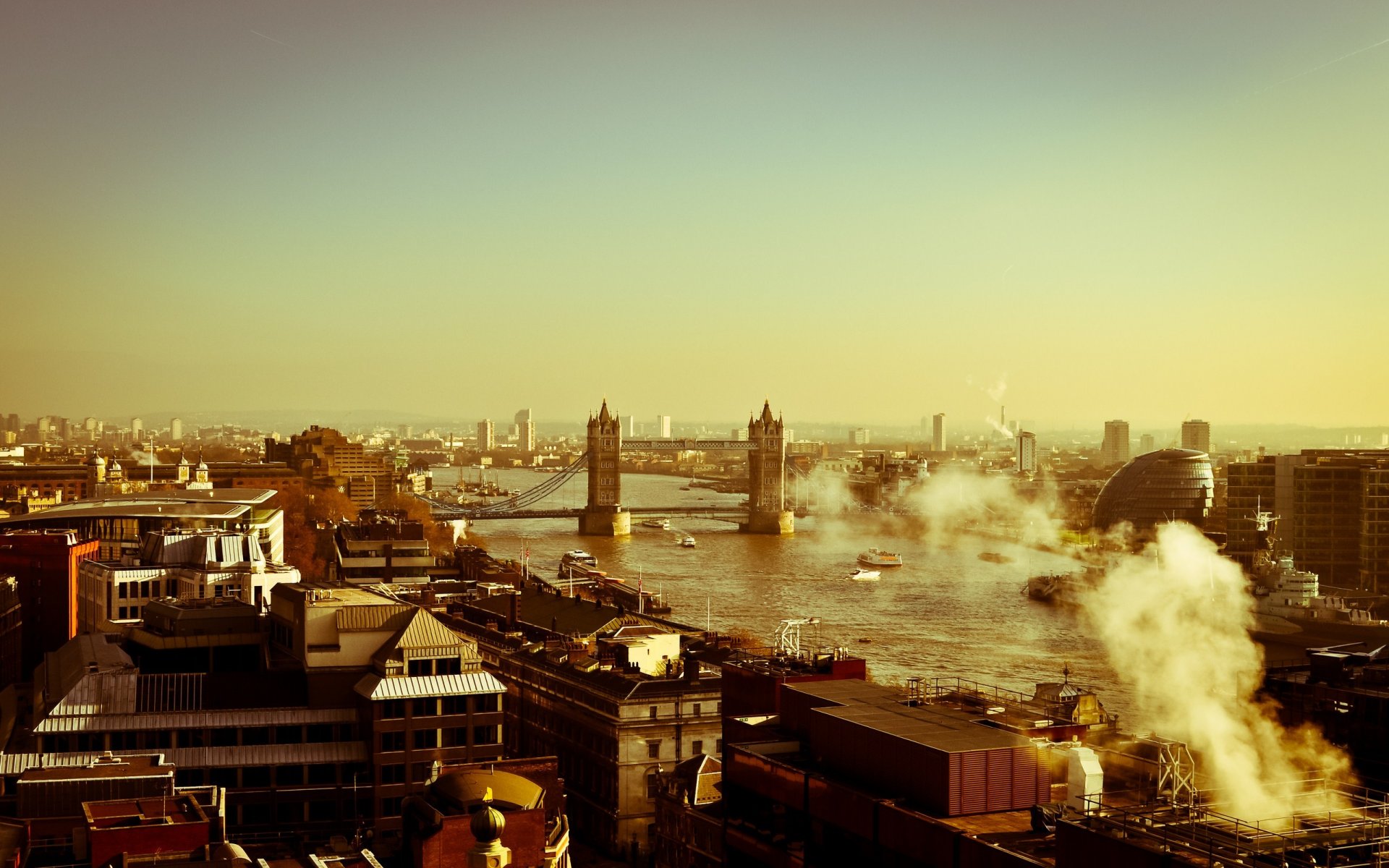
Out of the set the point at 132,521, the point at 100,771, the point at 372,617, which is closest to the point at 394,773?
the point at 372,617

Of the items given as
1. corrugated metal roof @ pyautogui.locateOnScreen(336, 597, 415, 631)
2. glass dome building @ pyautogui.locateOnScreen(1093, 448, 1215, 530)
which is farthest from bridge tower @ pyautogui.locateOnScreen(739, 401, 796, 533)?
corrugated metal roof @ pyautogui.locateOnScreen(336, 597, 415, 631)

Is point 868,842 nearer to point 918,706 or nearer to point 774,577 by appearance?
point 918,706

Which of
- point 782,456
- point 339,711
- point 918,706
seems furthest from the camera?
point 782,456

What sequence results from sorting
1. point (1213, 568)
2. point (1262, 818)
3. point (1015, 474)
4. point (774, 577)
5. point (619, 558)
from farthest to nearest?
point (1015, 474) → point (619, 558) → point (774, 577) → point (1213, 568) → point (1262, 818)

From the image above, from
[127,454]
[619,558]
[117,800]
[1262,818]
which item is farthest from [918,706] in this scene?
[127,454]

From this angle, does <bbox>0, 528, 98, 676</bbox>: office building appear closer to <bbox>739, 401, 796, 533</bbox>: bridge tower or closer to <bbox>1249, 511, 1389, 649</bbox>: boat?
<bbox>1249, 511, 1389, 649</bbox>: boat

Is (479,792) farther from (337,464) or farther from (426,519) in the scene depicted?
(337,464)

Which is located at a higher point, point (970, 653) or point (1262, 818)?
point (1262, 818)
